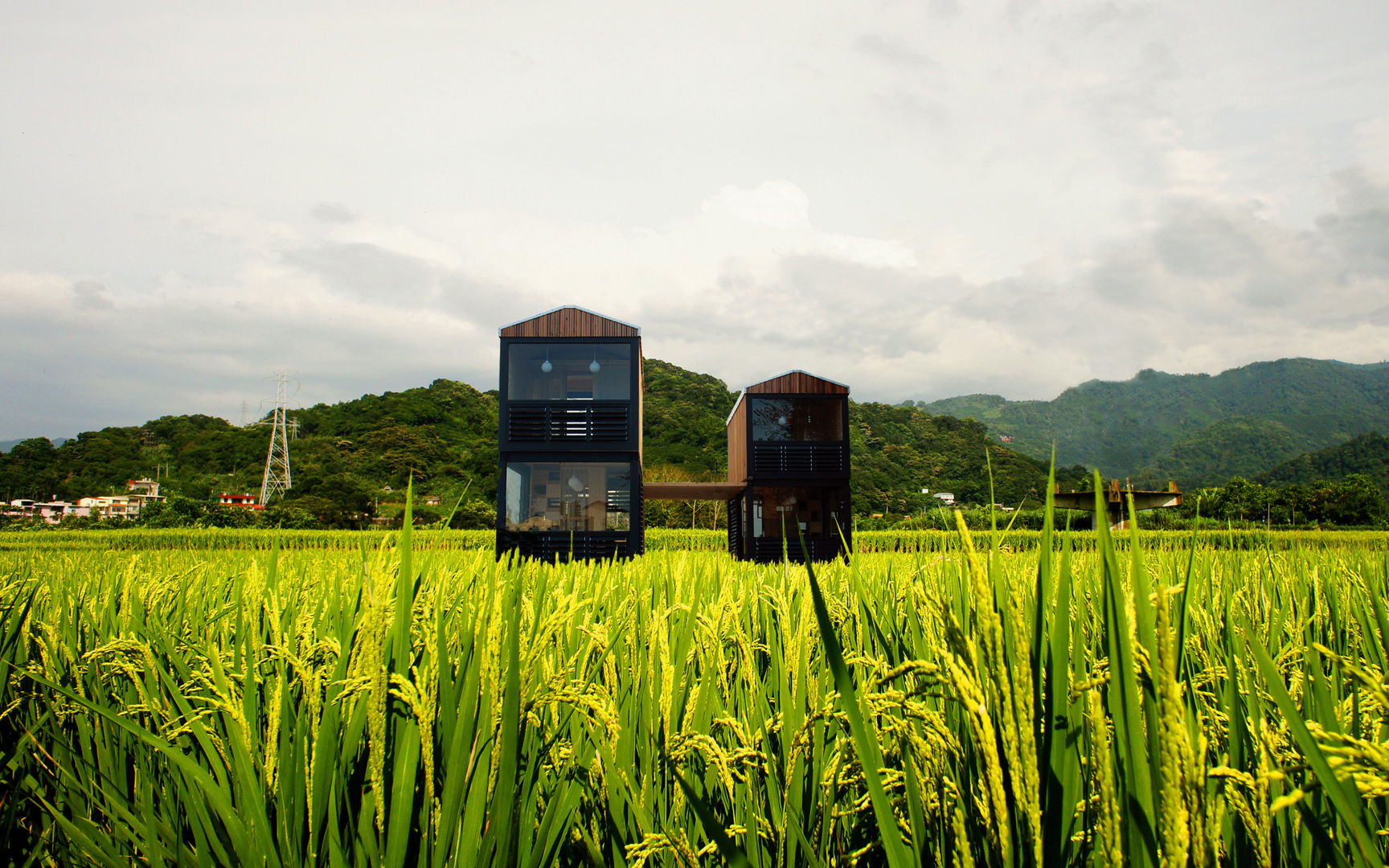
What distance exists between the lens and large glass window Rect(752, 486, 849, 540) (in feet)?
45.5

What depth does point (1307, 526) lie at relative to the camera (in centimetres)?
3312

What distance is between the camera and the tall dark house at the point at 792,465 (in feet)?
42.2

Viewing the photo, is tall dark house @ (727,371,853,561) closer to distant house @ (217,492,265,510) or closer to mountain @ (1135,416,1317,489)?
distant house @ (217,492,265,510)

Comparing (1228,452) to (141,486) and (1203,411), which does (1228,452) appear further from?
(141,486)

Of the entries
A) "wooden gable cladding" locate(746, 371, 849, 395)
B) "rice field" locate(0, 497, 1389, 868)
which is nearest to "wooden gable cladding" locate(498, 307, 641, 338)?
"wooden gable cladding" locate(746, 371, 849, 395)

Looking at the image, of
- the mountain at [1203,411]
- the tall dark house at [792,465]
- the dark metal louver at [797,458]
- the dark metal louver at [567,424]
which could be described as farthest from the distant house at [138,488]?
the mountain at [1203,411]

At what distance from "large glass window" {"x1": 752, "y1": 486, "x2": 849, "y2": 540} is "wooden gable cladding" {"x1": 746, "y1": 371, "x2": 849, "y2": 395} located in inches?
85.5

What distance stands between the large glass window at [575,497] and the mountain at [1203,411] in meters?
60.5

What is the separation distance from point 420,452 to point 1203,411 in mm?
145763

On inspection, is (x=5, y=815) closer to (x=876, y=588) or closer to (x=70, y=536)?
(x=876, y=588)

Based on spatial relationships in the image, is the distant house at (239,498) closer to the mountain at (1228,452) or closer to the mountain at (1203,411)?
the mountain at (1203,411)

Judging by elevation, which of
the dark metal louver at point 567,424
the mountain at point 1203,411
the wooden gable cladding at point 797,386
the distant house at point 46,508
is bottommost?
the distant house at point 46,508

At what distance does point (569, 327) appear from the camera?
11516 mm

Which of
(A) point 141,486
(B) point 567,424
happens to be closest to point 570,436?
(B) point 567,424
